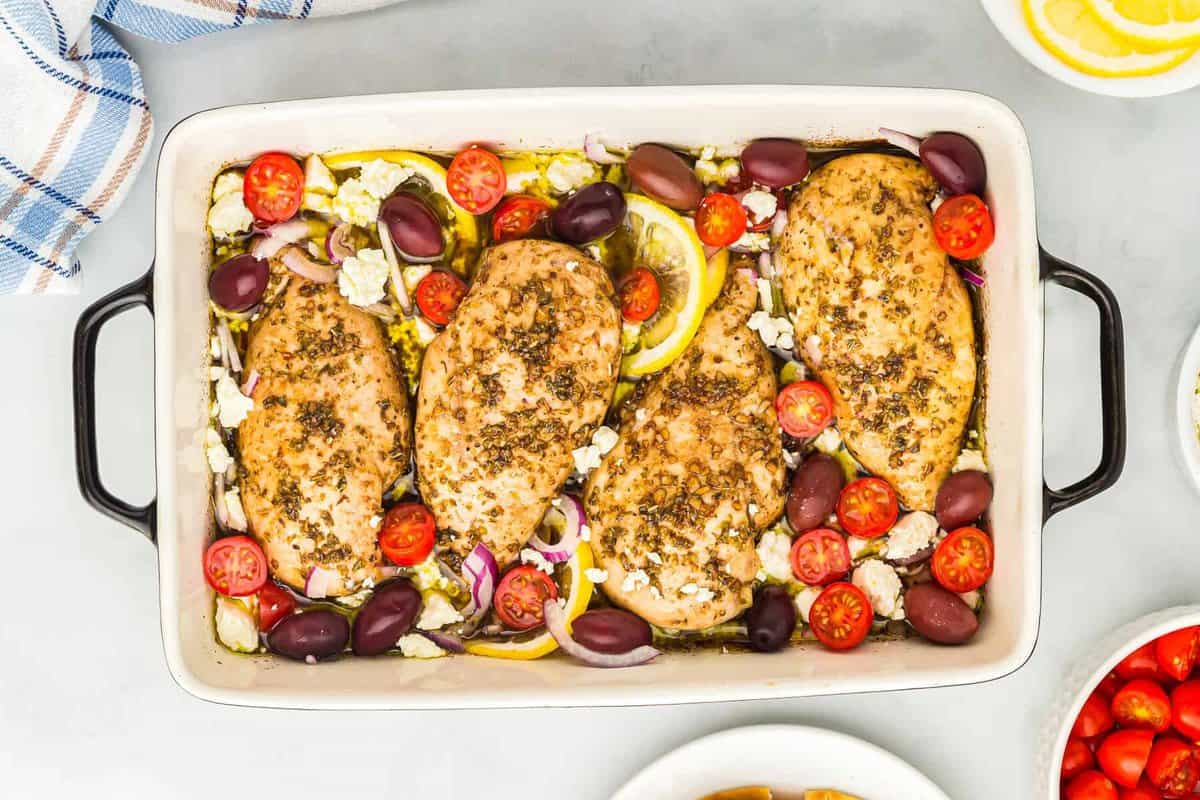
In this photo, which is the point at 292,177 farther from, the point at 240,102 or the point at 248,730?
the point at 248,730

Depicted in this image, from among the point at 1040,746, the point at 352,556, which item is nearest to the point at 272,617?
the point at 352,556

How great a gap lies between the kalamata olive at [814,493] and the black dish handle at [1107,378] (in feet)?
1.63

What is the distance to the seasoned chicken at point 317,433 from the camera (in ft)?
8.25

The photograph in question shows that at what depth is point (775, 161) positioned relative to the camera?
2543 mm

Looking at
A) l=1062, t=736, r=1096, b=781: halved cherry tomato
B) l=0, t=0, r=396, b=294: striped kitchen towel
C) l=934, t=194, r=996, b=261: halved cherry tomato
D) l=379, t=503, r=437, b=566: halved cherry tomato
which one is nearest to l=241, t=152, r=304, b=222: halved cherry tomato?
l=0, t=0, r=396, b=294: striped kitchen towel

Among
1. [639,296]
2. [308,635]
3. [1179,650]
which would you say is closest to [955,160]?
[639,296]

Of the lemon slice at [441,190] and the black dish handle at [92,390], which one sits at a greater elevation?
the lemon slice at [441,190]

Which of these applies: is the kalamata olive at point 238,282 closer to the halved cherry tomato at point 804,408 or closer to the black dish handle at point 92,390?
the black dish handle at point 92,390

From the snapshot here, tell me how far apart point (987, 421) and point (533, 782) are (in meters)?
1.60

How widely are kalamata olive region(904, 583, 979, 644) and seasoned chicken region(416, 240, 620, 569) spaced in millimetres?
932

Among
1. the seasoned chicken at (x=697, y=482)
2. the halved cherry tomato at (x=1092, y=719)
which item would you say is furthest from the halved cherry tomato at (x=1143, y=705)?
the seasoned chicken at (x=697, y=482)

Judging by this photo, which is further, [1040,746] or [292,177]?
[1040,746]

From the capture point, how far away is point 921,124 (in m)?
2.53

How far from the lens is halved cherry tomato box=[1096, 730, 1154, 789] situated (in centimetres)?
270
